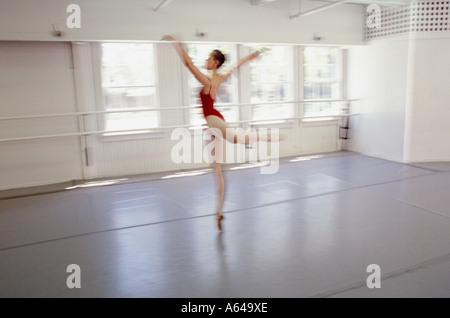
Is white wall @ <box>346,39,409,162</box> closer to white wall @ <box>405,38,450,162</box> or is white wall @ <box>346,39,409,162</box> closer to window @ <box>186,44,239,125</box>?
white wall @ <box>405,38,450,162</box>

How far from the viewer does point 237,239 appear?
317 centimetres

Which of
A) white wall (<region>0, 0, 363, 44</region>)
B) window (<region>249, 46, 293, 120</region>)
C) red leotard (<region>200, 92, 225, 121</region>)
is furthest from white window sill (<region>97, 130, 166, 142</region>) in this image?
red leotard (<region>200, 92, 225, 121</region>)

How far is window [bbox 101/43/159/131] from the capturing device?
5531 mm

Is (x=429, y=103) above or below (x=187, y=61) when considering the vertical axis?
below

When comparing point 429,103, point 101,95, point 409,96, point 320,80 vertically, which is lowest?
point 429,103

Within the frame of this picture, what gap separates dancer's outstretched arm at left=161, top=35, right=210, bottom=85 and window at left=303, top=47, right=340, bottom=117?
14.1 ft

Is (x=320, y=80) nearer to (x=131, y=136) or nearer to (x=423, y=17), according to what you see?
(x=423, y=17)

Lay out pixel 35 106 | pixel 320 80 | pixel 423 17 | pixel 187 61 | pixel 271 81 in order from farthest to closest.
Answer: pixel 320 80
pixel 271 81
pixel 423 17
pixel 35 106
pixel 187 61

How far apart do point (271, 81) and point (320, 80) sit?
1118mm

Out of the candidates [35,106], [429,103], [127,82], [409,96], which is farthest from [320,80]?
[35,106]

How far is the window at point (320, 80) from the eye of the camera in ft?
23.2

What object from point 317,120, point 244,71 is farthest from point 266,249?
point 317,120

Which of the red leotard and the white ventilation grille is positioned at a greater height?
the white ventilation grille
